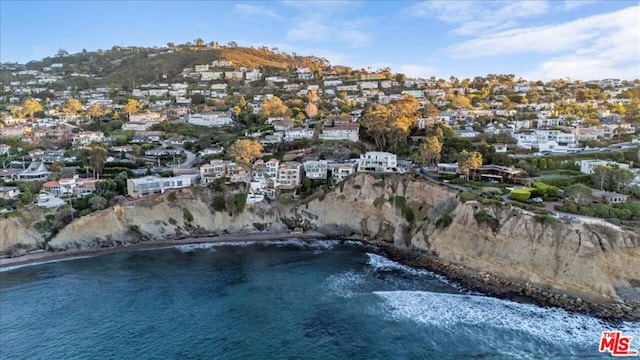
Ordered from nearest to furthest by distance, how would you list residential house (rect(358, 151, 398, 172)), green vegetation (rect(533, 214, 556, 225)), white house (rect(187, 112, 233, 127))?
green vegetation (rect(533, 214, 556, 225)) < residential house (rect(358, 151, 398, 172)) < white house (rect(187, 112, 233, 127))

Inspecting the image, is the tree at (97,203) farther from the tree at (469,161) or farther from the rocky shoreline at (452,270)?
the tree at (469,161)

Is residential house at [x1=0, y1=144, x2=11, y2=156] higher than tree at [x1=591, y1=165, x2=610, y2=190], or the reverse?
residential house at [x1=0, y1=144, x2=11, y2=156]

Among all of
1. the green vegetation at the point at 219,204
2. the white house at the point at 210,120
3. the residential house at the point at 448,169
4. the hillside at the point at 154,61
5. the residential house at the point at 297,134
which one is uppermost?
the hillside at the point at 154,61

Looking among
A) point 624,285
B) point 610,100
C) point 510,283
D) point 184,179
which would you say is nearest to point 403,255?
point 510,283

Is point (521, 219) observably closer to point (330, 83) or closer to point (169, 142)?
point (169, 142)

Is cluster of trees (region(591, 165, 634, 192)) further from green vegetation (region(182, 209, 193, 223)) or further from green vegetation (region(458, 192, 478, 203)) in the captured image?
green vegetation (region(182, 209, 193, 223))

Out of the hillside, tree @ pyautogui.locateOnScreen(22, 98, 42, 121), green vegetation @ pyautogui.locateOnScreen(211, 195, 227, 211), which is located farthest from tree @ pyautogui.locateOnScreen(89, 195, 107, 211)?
the hillside

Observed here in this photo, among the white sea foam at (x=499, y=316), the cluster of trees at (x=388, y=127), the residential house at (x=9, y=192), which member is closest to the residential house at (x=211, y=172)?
the residential house at (x=9, y=192)
